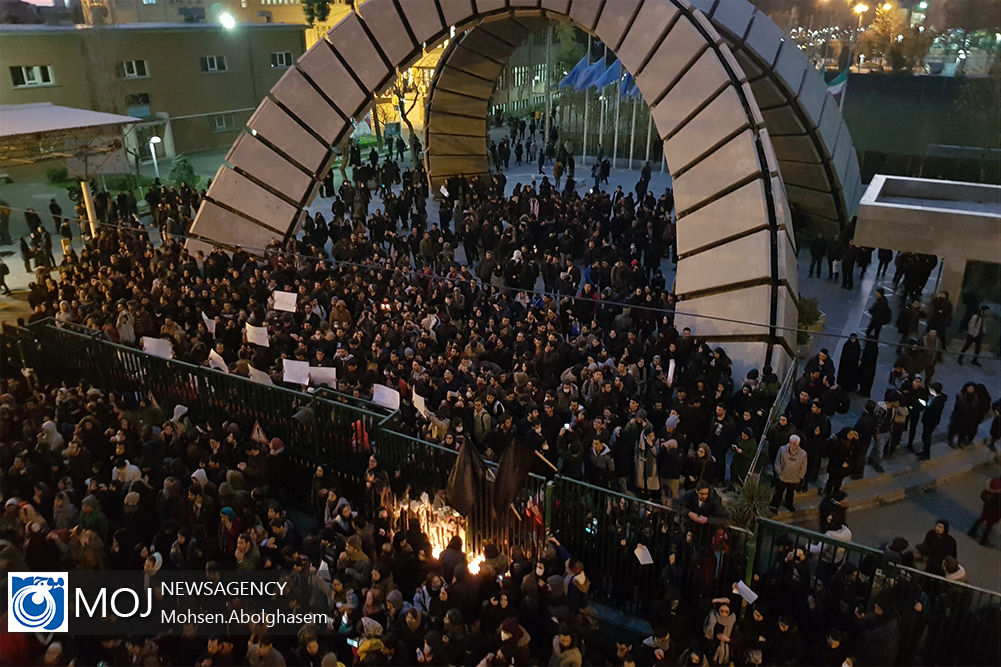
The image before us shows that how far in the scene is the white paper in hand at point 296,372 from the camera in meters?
11.1

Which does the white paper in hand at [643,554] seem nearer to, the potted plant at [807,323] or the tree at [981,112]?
the potted plant at [807,323]

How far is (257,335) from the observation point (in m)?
12.5

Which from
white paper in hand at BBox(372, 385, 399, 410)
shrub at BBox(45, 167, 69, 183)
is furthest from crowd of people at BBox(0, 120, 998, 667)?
shrub at BBox(45, 167, 69, 183)

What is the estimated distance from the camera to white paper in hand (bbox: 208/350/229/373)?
11.6m

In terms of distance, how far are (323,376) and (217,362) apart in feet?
6.52

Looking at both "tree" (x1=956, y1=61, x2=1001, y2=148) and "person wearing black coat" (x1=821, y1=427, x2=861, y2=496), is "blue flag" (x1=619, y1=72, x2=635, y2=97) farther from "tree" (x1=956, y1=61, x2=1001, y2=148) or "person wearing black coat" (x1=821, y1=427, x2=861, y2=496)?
"person wearing black coat" (x1=821, y1=427, x2=861, y2=496)

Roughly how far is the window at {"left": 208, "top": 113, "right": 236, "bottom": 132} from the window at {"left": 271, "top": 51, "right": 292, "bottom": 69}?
4.26 meters

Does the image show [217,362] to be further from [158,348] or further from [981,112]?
[981,112]

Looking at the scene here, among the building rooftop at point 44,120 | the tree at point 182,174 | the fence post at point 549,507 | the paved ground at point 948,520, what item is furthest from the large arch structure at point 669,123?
the tree at point 182,174

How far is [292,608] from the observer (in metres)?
7.64

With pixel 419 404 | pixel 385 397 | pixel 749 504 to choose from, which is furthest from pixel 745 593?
pixel 385 397

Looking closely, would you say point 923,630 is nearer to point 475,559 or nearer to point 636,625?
point 636,625

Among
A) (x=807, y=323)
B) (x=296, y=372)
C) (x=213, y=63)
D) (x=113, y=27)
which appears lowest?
(x=296, y=372)

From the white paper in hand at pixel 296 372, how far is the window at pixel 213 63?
32.9 metres
